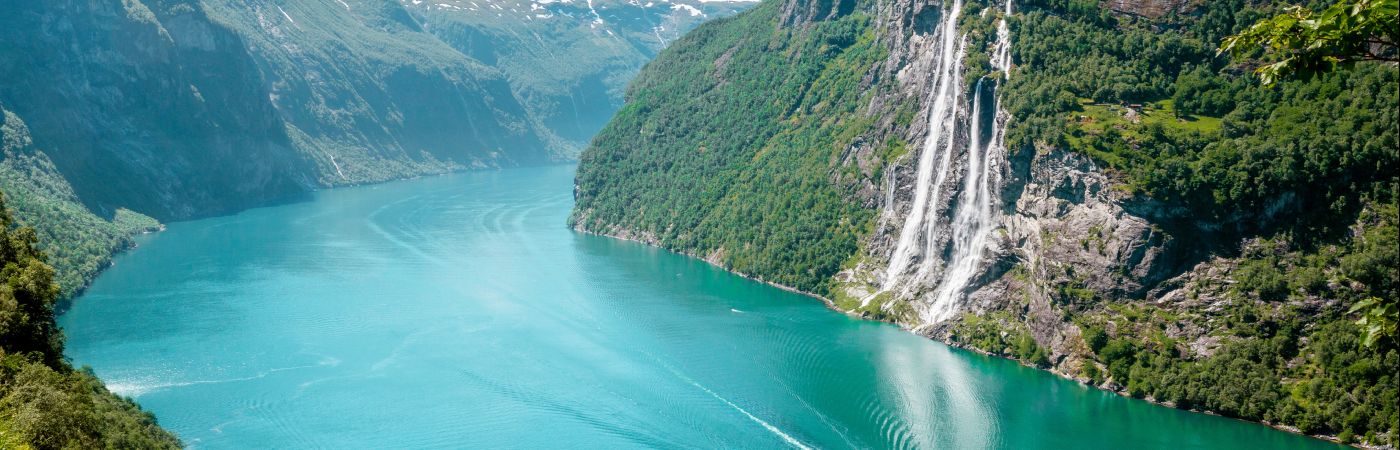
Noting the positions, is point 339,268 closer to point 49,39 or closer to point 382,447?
point 382,447

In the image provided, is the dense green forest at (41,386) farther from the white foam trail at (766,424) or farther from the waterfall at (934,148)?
the waterfall at (934,148)

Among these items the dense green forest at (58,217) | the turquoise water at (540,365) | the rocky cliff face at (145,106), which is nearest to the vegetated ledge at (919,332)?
the turquoise water at (540,365)

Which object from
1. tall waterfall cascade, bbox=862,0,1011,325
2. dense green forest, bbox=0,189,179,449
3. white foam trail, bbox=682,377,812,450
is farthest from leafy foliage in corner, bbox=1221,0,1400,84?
tall waterfall cascade, bbox=862,0,1011,325

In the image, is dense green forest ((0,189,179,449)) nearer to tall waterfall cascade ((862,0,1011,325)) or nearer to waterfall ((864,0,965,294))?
tall waterfall cascade ((862,0,1011,325))

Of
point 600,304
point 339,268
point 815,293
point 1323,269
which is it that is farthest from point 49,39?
point 1323,269

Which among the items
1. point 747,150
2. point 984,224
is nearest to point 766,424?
point 984,224
